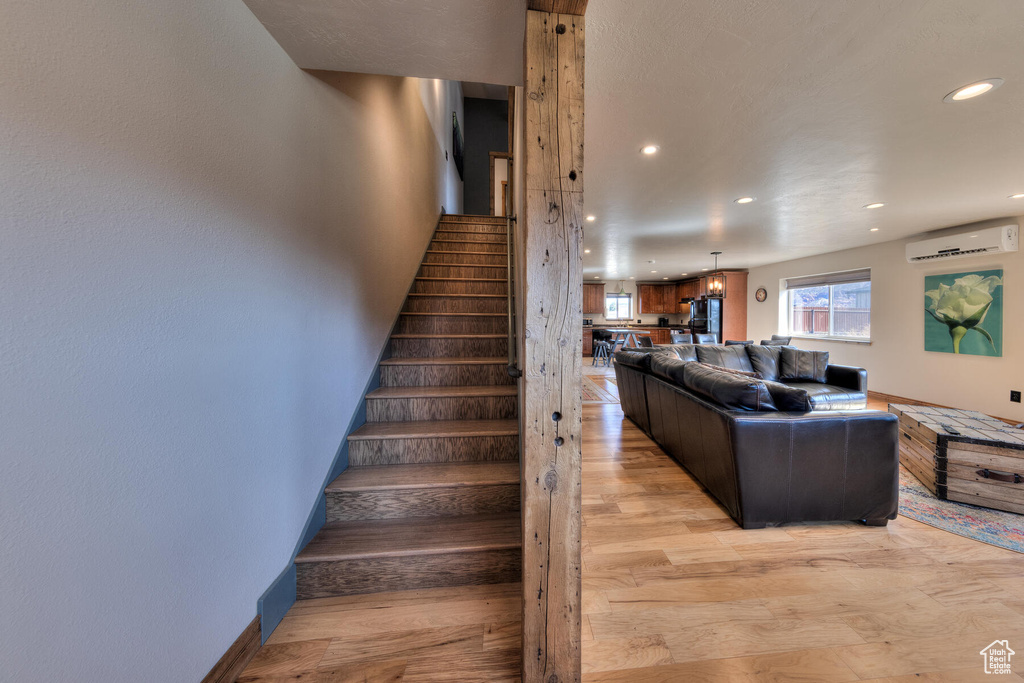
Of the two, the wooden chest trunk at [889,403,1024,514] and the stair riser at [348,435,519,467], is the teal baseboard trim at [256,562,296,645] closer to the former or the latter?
the stair riser at [348,435,519,467]

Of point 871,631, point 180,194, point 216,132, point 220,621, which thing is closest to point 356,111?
point 216,132

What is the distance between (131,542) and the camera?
798mm

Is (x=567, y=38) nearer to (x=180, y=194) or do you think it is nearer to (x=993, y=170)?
(x=180, y=194)

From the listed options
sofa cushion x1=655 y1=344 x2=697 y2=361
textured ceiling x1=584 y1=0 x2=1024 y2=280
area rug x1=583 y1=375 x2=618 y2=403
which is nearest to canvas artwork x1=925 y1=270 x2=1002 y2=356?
textured ceiling x1=584 y1=0 x2=1024 y2=280

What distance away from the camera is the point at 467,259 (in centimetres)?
364

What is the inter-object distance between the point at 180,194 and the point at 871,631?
2.71 m

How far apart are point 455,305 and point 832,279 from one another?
21.6 feet

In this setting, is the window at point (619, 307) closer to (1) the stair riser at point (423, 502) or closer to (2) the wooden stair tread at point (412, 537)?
(1) the stair riser at point (423, 502)

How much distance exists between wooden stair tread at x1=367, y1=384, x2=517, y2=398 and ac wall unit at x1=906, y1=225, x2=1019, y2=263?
5.63 metres

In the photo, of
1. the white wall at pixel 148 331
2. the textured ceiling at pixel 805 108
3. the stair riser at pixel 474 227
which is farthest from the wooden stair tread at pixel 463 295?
the white wall at pixel 148 331

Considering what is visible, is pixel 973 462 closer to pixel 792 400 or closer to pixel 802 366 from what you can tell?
pixel 792 400

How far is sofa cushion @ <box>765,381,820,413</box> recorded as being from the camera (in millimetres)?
2002

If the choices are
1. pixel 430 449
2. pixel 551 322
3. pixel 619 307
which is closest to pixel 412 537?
pixel 430 449

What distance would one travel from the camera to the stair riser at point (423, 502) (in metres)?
1.61
